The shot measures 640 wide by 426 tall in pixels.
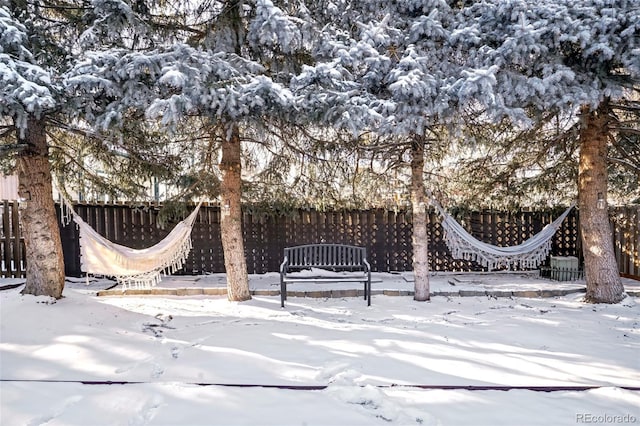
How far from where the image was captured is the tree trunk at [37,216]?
3855mm

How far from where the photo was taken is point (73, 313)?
363 cm

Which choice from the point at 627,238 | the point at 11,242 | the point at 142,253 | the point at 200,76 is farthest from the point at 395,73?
the point at 11,242

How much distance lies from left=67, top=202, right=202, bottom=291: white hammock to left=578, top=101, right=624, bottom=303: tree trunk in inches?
186

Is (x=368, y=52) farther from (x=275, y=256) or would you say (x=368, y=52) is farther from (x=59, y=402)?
(x=275, y=256)

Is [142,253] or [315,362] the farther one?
[142,253]

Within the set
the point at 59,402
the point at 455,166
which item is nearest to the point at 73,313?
the point at 59,402

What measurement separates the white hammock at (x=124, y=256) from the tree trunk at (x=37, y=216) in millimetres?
419

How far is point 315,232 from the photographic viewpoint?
262 inches

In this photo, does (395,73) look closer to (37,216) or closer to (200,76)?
(200,76)

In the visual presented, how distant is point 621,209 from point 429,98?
177 inches

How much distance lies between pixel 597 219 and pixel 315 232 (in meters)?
3.98

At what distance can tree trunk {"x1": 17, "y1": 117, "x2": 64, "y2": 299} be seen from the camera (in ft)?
12.6

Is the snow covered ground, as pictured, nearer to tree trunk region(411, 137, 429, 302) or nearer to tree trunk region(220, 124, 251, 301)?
tree trunk region(411, 137, 429, 302)

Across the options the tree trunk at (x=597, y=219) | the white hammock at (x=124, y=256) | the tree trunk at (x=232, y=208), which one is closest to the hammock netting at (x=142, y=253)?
the white hammock at (x=124, y=256)
